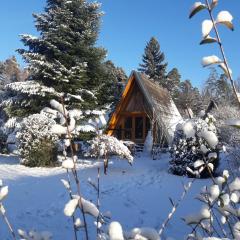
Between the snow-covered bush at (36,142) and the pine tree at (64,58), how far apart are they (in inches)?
130

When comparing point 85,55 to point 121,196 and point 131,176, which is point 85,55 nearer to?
point 131,176

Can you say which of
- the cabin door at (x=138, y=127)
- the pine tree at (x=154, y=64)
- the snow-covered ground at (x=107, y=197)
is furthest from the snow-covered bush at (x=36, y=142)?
the pine tree at (x=154, y=64)

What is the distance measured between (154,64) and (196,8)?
40.2 meters

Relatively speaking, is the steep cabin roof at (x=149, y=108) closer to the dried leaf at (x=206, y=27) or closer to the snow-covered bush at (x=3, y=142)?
the snow-covered bush at (x=3, y=142)

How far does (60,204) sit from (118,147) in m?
4.98

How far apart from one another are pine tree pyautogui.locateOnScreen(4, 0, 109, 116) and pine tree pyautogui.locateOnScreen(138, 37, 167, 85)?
69.5ft

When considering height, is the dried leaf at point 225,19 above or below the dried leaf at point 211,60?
above

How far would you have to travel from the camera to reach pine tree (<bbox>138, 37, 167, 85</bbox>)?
40875 millimetres

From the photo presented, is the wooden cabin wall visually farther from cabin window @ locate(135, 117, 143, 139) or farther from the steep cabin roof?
the steep cabin roof

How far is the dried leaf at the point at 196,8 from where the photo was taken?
1.37 m

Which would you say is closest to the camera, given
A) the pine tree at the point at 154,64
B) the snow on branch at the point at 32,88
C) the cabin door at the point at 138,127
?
the snow on branch at the point at 32,88

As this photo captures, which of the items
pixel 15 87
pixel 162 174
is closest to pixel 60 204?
pixel 162 174

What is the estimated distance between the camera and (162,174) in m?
12.9

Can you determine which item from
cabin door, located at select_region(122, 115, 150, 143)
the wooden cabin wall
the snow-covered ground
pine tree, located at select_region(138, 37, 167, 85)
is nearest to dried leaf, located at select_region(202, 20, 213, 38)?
the snow-covered ground
